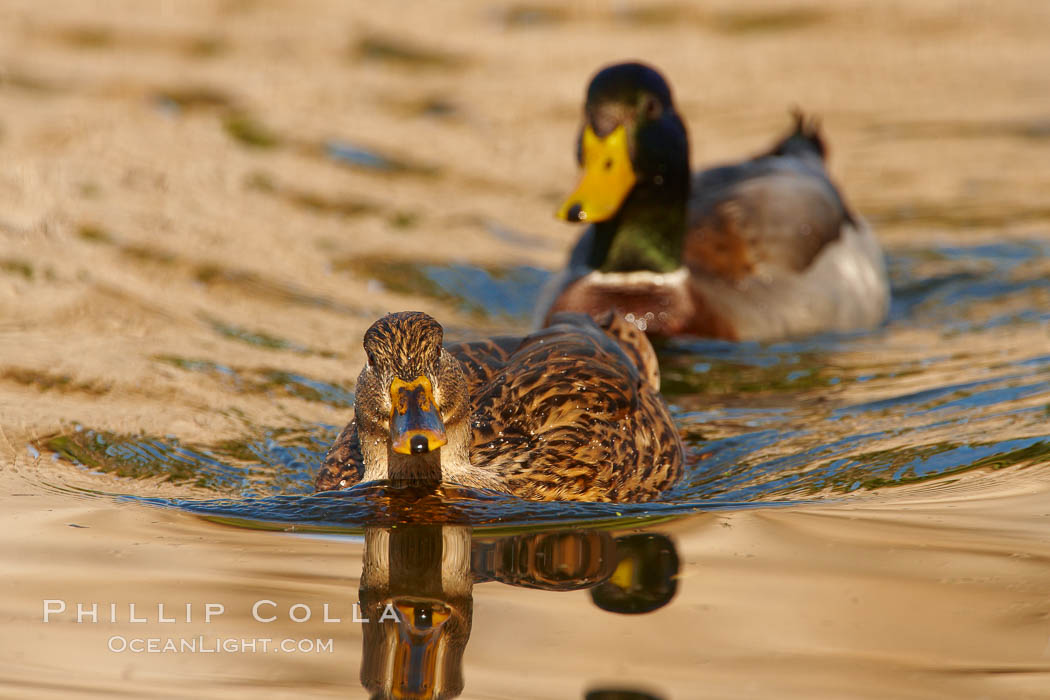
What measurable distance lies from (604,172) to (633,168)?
0.69 ft

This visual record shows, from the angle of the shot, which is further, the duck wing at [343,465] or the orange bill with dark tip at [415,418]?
the duck wing at [343,465]

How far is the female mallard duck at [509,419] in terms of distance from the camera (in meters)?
5.65

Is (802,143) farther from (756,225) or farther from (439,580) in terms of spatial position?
(439,580)

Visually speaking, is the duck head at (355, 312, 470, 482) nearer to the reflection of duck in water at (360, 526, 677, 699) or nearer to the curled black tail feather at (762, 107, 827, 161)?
the reflection of duck in water at (360, 526, 677, 699)

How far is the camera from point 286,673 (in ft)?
15.0

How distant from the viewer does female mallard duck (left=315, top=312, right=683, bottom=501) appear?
565 cm

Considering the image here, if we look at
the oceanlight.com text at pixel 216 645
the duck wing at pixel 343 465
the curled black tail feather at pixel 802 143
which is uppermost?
the curled black tail feather at pixel 802 143

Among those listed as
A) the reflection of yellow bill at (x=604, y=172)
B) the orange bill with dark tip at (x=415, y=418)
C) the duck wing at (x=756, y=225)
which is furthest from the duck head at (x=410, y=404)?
the duck wing at (x=756, y=225)

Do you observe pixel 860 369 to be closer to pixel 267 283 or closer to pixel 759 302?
pixel 759 302

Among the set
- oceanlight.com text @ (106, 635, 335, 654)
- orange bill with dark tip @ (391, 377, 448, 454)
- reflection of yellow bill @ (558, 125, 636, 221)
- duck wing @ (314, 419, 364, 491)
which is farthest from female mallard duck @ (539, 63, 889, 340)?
oceanlight.com text @ (106, 635, 335, 654)

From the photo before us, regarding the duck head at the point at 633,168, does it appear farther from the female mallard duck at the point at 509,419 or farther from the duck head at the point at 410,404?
the duck head at the point at 410,404

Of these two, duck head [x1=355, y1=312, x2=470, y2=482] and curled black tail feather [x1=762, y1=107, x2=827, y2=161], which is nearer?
duck head [x1=355, y1=312, x2=470, y2=482]

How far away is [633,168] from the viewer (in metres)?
9.31

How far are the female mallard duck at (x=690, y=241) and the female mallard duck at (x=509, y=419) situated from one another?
7.45 ft
